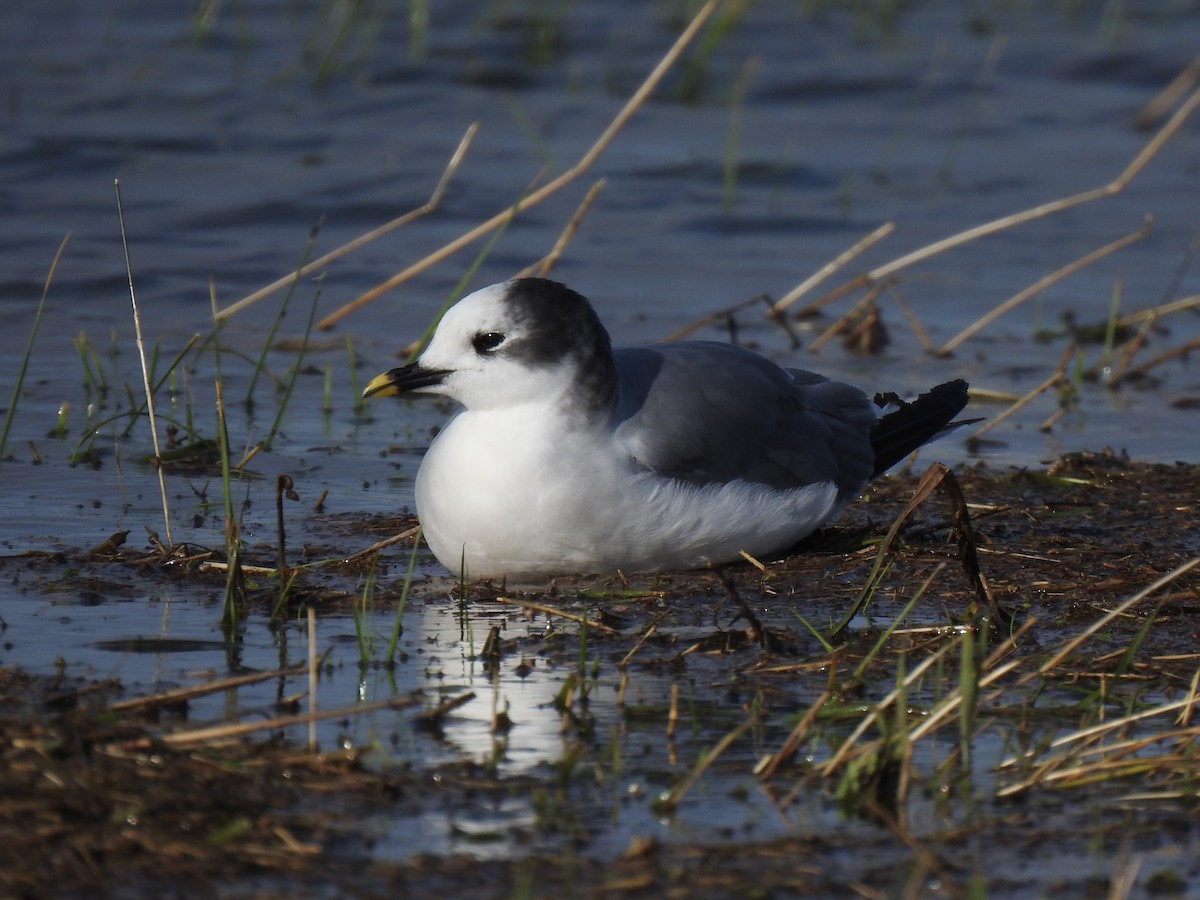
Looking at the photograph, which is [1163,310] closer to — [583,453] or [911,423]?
[911,423]

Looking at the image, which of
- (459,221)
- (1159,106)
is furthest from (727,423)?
(1159,106)

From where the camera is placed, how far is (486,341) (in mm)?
5633

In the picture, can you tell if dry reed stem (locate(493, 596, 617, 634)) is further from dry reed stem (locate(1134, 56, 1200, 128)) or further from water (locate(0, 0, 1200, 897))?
dry reed stem (locate(1134, 56, 1200, 128))

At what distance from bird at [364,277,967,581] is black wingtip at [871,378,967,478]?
1.81 feet

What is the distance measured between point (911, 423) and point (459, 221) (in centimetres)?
599

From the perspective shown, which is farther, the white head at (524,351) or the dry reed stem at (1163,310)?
the dry reed stem at (1163,310)

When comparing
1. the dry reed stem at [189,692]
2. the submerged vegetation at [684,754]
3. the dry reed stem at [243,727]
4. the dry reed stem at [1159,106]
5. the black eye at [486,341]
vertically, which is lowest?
the submerged vegetation at [684,754]

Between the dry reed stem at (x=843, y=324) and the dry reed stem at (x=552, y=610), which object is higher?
the dry reed stem at (x=843, y=324)

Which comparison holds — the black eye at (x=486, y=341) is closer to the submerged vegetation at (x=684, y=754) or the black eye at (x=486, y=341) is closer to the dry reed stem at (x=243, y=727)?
the submerged vegetation at (x=684, y=754)

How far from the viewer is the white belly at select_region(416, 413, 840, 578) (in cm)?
542

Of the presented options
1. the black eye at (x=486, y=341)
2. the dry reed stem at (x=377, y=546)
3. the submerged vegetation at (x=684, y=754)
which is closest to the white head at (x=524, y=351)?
the black eye at (x=486, y=341)

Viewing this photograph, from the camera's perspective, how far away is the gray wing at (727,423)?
564 centimetres

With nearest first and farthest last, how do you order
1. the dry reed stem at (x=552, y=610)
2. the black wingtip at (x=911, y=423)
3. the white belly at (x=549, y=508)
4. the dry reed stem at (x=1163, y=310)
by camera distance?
the dry reed stem at (x=552, y=610) → the white belly at (x=549, y=508) → the black wingtip at (x=911, y=423) → the dry reed stem at (x=1163, y=310)

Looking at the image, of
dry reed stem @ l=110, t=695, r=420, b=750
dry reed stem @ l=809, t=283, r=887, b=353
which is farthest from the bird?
dry reed stem @ l=809, t=283, r=887, b=353
